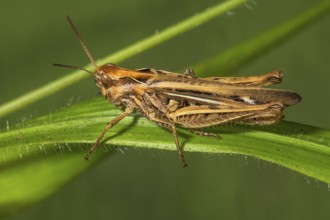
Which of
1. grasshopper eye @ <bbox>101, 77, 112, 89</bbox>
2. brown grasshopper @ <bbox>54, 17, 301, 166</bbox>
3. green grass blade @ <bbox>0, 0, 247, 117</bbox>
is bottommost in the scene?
brown grasshopper @ <bbox>54, 17, 301, 166</bbox>

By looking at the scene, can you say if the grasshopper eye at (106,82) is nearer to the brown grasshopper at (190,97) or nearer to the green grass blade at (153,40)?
the brown grasshopper at (190,97)

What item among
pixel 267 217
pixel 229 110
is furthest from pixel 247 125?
pixel 267 217

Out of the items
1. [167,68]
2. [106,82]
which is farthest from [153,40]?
[167,68]

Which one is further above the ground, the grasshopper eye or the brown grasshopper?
the grasshopper eye

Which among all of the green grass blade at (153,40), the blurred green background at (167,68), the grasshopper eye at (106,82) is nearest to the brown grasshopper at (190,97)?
the grasshopper eye at (106,82)

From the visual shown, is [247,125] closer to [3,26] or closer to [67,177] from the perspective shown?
[67,177]

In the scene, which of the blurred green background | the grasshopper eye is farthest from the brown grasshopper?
the blurred green background

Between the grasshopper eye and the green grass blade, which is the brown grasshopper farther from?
the green grass blade

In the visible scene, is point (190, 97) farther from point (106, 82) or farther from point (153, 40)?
point (106, 82)
